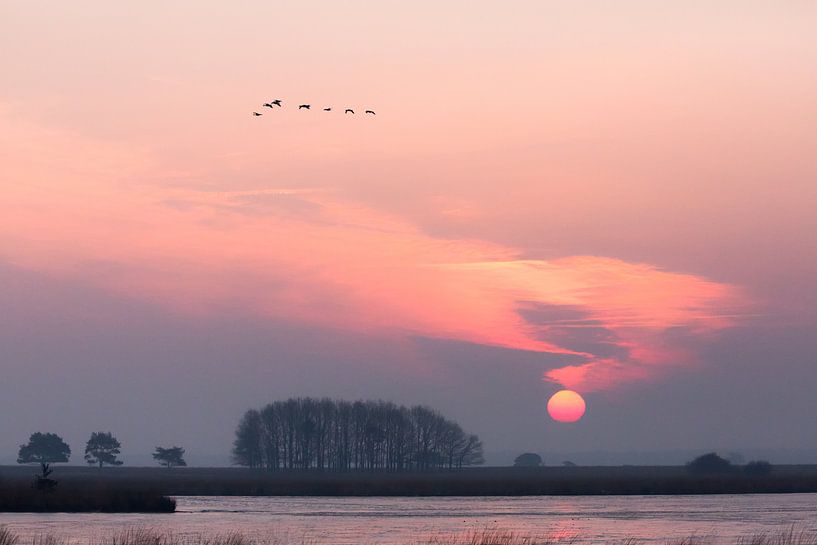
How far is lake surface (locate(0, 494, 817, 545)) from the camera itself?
51375 mm

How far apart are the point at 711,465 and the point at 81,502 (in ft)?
424

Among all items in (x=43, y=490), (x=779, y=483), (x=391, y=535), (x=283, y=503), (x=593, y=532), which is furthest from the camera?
(x=779, y=483)

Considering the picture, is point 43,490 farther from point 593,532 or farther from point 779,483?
point 779,483

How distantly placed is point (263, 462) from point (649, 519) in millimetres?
132548

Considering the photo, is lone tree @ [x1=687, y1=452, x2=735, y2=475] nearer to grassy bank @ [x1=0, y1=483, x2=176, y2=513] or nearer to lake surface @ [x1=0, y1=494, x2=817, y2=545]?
lake surface @ [x1=0, y1=494, x2=817, y2=545]

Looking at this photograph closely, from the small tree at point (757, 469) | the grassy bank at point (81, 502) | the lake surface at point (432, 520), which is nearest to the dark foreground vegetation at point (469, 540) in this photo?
the lake surface at point (432, 520)

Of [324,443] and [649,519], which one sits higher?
[324,443]

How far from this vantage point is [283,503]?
87.0 metres

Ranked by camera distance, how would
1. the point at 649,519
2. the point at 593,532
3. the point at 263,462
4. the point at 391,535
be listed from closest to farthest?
the point at 391,535 < the point at 593,532 < the point at 649,519 < the point at 263,462

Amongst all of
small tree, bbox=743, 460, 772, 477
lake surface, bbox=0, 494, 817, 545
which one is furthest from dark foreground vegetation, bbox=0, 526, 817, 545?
small tree, bbox=743, 460, 772, 477

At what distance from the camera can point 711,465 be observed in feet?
591

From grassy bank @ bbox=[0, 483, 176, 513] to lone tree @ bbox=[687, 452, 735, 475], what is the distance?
123m

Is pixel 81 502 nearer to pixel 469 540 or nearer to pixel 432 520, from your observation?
pixel 432 520

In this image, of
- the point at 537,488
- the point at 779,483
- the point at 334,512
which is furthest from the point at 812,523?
the point at 779,483
